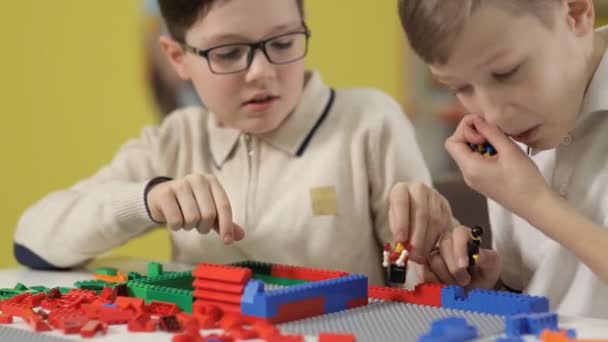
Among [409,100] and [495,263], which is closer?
[495,263]

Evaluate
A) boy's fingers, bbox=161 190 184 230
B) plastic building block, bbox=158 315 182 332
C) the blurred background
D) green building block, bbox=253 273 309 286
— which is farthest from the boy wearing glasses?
the blurred background

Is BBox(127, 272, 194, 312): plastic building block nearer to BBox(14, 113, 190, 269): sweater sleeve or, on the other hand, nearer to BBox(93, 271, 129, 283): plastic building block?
BBox(93, 271, 129, 283): plastic building block

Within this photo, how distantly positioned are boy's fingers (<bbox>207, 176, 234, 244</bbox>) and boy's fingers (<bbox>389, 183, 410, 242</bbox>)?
0.68 ft

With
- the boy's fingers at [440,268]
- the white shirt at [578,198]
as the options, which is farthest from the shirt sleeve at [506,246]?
the boy's fingers at [440,268]

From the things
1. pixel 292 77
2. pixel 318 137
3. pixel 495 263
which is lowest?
pixel 495 263

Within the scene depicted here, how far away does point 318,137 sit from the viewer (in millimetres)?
1455

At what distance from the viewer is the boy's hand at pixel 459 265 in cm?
107

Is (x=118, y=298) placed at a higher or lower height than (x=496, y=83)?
lower

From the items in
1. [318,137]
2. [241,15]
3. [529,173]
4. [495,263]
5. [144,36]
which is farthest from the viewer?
[144,36]

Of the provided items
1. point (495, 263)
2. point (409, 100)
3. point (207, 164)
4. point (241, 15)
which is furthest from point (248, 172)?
point (409, 100)

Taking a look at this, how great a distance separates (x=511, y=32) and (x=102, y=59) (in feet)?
7.28

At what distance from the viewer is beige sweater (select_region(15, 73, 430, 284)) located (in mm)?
1408

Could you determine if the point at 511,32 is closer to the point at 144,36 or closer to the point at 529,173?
the point at 529,173

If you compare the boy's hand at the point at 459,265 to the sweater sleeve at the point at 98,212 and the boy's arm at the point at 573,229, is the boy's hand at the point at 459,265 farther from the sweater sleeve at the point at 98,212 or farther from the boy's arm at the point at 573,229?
the sweater sleeve at the point at 98,212
